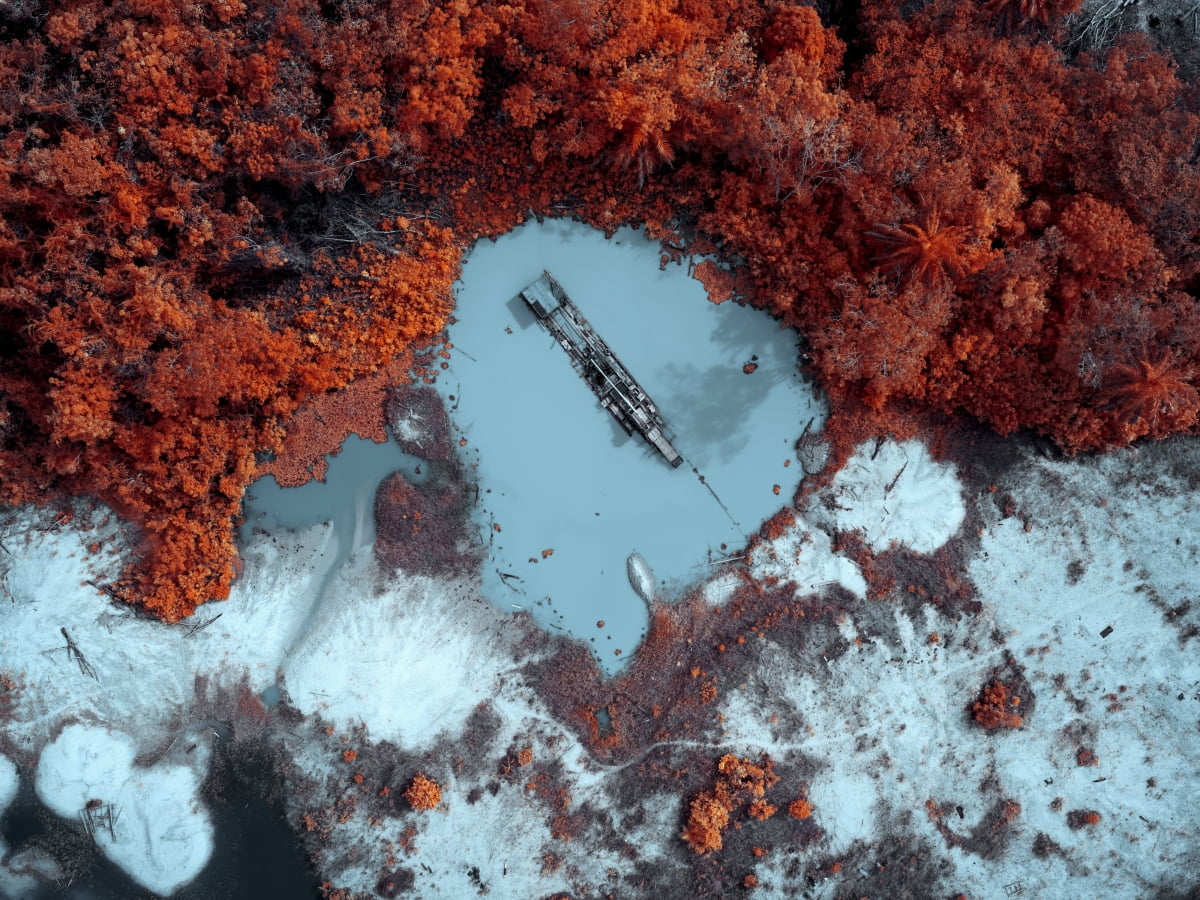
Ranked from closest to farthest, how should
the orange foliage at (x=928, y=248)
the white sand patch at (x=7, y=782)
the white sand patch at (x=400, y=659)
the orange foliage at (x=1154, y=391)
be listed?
the orange foliage at (x=1154, y=391) → the orange foliage at (x=928, y=248) → the white sand patch at (x=7, y=782) → the white sand patch at (x=400, y=659)

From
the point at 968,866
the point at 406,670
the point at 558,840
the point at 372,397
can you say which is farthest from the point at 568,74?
the point at 968,866

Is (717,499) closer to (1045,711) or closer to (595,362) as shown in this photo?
(595,362)

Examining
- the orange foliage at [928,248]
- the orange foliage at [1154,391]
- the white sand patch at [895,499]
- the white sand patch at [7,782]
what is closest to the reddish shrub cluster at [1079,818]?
the white sand patch at [895,499]

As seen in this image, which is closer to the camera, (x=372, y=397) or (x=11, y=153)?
(x=11, y=153)

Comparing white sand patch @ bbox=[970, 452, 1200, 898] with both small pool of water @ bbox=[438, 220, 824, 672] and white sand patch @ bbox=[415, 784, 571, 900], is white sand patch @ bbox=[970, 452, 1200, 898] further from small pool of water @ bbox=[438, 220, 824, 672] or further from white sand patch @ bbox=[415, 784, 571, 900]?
white sand patch @ bbox=[415, 784, 571, 900]

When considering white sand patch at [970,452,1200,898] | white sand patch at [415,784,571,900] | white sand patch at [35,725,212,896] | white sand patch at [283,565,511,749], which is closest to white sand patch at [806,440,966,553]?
white sand patch at [970,452,1200,898]

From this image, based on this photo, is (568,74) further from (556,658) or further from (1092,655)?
(1092,655)

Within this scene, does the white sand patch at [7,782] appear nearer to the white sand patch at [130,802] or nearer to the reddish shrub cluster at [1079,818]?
the white sand patch at [130,802]
